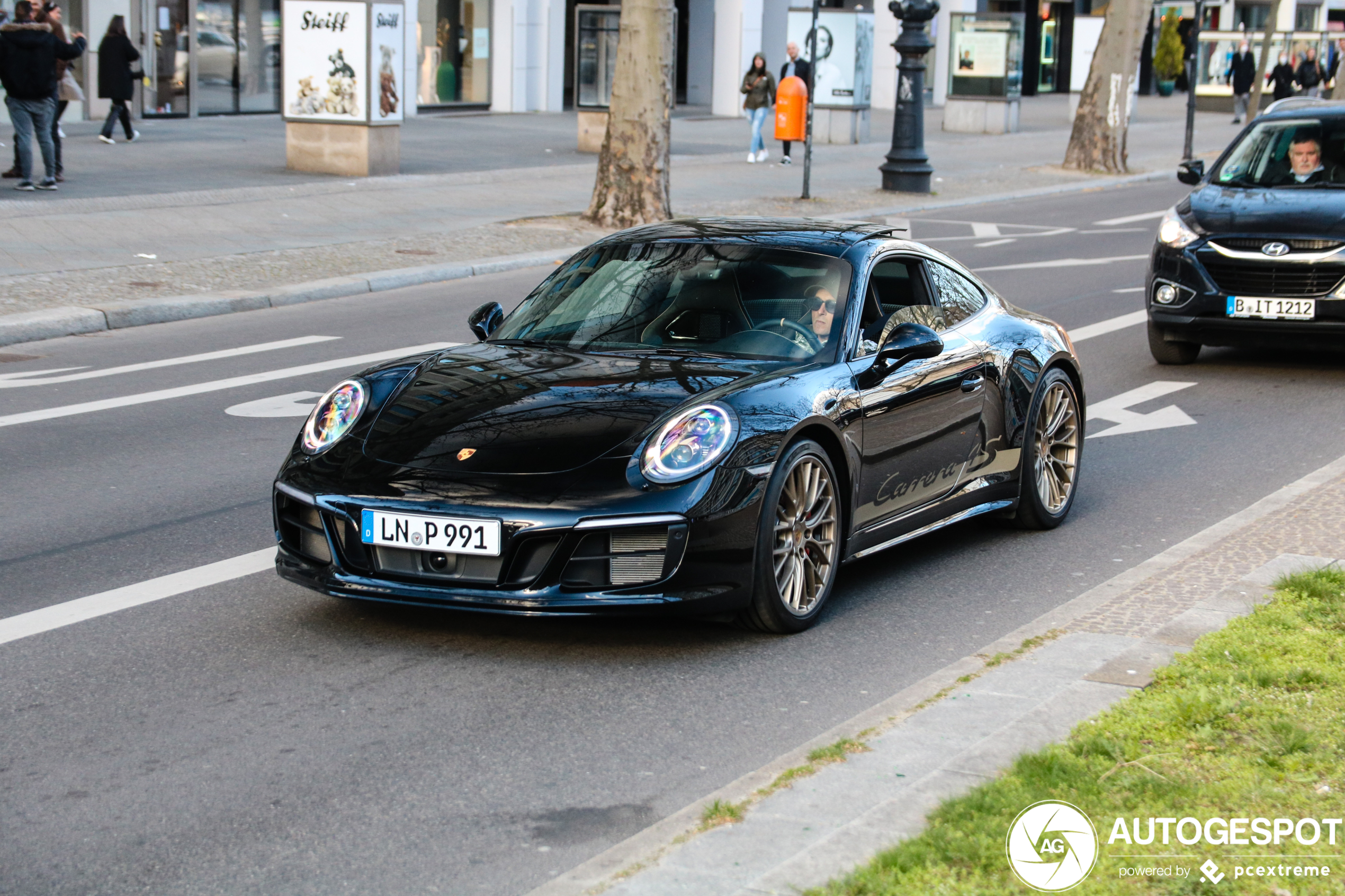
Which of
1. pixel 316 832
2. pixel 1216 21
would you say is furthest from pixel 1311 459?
pixel 1216 21

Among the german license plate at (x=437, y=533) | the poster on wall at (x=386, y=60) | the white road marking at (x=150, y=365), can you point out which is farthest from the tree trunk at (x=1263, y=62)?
the german license plate at (x=437, y=533)

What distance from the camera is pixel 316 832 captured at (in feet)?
14.2

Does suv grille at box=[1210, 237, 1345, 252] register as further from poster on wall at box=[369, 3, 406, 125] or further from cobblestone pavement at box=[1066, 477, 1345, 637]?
poster on wall at box=[369, 3, 406, 125]

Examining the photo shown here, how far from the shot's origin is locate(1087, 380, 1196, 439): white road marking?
10.3 m

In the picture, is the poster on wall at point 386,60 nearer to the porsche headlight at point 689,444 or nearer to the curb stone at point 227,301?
the curb stone at point 227,301

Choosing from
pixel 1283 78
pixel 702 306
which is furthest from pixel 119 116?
pixel 1283 78

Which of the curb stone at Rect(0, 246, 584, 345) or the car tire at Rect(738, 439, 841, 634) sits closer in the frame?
the car tire at Rect(738, 439, 841, 634)

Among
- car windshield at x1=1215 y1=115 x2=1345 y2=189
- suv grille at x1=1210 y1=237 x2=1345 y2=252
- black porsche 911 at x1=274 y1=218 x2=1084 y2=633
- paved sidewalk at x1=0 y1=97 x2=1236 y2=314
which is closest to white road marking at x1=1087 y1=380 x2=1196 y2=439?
suv grille at x1=1210 y1=237 x2=1345 y2=252

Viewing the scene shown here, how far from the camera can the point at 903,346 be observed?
6.47 m

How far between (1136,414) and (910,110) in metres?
15.9

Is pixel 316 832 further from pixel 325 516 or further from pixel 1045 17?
pixel 1045 17

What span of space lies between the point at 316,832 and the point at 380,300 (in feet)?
37.6

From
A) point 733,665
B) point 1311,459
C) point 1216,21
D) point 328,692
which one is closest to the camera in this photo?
point 328,692

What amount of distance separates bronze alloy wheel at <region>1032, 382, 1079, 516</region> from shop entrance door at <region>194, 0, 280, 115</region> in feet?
85.2
